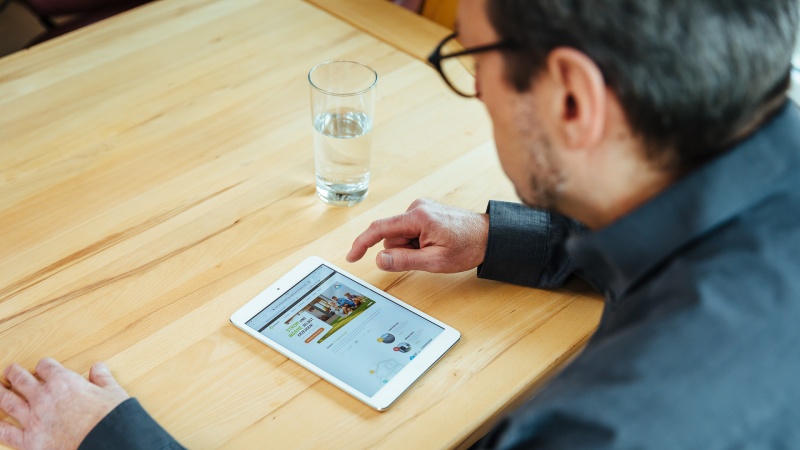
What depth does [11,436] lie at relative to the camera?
3.16ft

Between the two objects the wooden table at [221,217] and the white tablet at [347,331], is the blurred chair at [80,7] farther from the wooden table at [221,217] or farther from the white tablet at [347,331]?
the white tablet at [347,331]

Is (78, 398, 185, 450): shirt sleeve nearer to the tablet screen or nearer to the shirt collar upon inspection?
the tablet screen

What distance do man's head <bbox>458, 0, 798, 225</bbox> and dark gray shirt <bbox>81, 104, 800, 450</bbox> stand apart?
4 cm

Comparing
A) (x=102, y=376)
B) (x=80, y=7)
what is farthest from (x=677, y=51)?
(x=80, y=7)

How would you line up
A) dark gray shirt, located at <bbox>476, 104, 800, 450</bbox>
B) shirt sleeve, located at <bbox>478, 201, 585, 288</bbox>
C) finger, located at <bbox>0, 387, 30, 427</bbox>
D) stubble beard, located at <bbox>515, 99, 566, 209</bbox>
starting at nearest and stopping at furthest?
dark gray shirt, located at <bbox>476, 104, 800, 450</bbox> < stubble beard, located at <bbox>515, 99, 566, 209</bbox> < finger, located at <bbox>0, 387, 30, 427</bbox> < shirt sleeve, located at <bbox>478, 201, 585, 288</bbox>

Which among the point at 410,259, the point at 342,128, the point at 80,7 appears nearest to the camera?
the point at 410,259

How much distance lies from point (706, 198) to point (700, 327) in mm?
130

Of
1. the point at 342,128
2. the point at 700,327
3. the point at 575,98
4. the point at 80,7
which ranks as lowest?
the point at 80,7

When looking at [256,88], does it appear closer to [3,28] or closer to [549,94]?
[549,94]

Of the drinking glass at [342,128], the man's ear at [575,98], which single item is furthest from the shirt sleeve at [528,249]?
the man's ear at [575,98]

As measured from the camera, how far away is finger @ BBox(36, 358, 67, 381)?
1.02 m

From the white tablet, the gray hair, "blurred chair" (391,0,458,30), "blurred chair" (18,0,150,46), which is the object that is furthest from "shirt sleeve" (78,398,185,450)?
"blurred chair" (18,0,150,46)

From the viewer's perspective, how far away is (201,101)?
149 cm

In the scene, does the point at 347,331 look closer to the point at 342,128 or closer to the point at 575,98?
the point at 342,128
